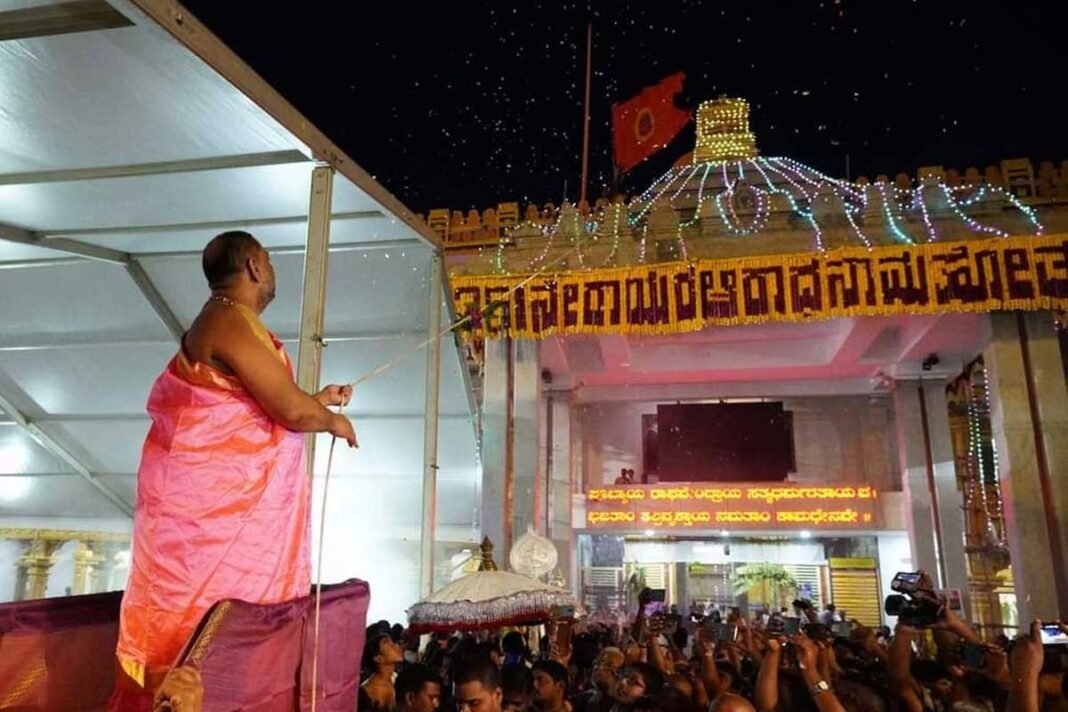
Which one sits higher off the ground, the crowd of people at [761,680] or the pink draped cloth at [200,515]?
the pink draped cloth at [200,515]

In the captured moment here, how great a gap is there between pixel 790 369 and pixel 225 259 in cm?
1497

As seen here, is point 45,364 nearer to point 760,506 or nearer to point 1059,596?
point 1059,596

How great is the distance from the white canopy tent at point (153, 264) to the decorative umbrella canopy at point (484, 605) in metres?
1.34

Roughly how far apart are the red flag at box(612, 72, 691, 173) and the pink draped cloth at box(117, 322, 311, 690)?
40.5ft

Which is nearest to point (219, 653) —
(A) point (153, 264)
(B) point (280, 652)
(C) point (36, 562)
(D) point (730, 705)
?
(B) point (280, 652)

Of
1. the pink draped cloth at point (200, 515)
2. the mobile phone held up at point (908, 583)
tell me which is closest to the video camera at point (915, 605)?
the mobile phone held up at point (908, 583)

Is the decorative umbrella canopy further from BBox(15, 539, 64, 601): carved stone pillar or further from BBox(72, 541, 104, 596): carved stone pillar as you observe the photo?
BBox(15, 539, 64, 601): carved stone pillar

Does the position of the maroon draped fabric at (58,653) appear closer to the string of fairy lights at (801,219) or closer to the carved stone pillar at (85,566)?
the carved stone pillar at (85,566)

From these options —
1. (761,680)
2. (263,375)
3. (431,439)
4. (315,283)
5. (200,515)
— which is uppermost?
(315,283)

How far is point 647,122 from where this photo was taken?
13703 mm

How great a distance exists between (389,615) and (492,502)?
195 centimetres

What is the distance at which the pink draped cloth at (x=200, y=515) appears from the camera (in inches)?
72.9

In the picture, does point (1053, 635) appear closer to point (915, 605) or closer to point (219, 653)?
point (915, 605)

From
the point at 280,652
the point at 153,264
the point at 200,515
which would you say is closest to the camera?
the point at 280,652
